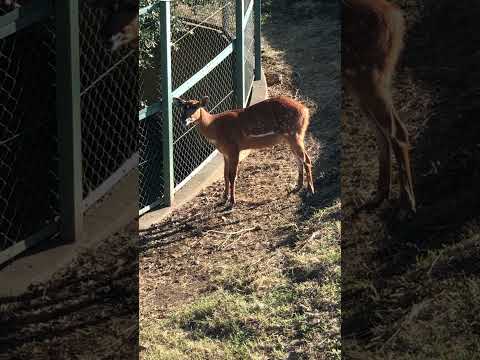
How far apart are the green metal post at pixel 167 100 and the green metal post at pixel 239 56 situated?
404mm

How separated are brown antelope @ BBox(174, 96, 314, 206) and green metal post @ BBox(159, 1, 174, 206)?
1.20 feet

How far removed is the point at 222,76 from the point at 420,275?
183cm

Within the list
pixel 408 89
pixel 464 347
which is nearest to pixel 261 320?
pixel 464 347

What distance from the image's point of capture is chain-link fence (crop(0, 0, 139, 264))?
444cm

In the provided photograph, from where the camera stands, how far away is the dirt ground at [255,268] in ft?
16.0

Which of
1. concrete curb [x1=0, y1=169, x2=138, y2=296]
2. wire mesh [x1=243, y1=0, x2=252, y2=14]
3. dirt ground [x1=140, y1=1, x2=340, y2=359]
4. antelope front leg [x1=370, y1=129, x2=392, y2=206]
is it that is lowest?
dirt ground [x1=140, y1=1, x2=340, y2=359]

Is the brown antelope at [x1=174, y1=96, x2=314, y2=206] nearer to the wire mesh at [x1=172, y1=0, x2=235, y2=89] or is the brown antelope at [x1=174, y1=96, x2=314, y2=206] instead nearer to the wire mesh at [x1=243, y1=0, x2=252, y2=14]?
the wire mesh at [x1=172, y1=0, x2=235, y2=89]

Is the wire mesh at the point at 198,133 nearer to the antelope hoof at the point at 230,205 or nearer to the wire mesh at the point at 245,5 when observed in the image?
the wire mesh at the point at 245,5

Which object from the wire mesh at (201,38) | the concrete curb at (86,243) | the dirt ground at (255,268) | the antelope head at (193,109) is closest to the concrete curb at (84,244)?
the concrete curb at (86,243)

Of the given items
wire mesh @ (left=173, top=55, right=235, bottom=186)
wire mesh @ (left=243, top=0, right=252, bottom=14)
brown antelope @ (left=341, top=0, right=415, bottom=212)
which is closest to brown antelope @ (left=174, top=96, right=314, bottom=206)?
wire mesh @ (left=173, top=55, right=235, bottom=186)

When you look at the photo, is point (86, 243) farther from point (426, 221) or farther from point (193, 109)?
point (426, 221)

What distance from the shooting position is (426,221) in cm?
455

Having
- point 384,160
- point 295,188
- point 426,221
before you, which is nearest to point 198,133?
point 295,188

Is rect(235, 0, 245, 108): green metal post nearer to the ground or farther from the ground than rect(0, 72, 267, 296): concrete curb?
farther from the ground
